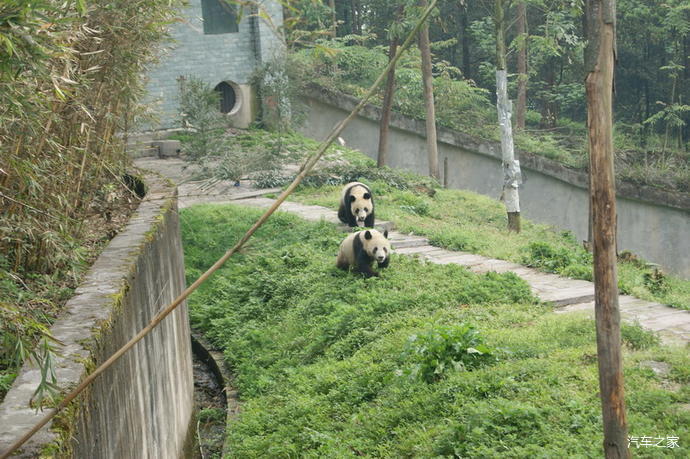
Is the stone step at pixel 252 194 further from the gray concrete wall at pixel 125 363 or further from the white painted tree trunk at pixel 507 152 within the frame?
the gray concrete wall at pixel 125 363

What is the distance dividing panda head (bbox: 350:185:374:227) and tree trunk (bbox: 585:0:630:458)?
7.21m

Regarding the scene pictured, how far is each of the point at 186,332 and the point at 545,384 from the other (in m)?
4.25

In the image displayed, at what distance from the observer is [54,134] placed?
5.52 meters

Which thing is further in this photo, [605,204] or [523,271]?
[523,271]

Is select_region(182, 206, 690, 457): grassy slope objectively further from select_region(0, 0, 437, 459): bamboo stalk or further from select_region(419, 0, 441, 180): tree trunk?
select_region(419, 0, 441, 180): tree trunk

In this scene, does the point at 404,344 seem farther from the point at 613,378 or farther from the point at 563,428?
the point at 613,378

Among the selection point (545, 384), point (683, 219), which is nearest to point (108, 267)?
point (545, 384)

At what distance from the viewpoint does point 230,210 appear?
1348cm

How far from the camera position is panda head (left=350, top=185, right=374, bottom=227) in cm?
1118

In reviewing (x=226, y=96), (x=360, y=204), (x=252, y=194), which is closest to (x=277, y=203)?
(x=360, y=204)

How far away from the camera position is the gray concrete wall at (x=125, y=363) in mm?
3469

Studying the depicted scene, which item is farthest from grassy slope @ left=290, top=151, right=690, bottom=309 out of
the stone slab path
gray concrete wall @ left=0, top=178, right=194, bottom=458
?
gray concrete wall @ left=0, top=178, right=194, bottom=458
